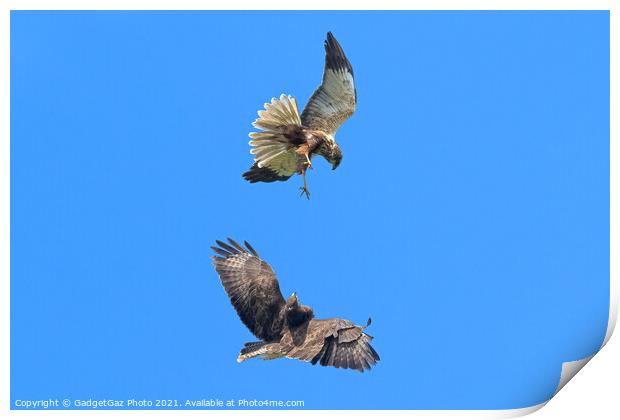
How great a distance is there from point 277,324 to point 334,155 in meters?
0.97

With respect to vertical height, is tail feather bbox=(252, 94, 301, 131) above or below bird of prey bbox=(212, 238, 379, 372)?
above

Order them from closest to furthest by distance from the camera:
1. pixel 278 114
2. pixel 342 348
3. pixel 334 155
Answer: pixel 342 348 < pixel 278 114 < pixel 334 155

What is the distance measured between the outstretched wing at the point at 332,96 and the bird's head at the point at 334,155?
0.08 meters

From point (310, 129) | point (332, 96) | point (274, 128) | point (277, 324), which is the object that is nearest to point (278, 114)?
point (274, 128)

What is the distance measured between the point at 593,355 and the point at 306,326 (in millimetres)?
1551

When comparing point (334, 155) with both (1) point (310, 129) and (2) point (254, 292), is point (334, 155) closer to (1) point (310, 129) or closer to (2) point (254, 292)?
(1) point (310, 129)

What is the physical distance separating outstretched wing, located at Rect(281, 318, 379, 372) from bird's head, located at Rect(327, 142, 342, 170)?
37.3 inches

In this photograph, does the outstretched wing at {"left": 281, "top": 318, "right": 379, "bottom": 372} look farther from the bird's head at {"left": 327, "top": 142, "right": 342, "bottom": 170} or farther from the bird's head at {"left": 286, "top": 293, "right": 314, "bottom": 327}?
the bird's head at {"left": 327, "top": 142, "right": 342, "bottom": 170}

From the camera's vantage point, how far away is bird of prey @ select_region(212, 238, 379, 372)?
15.2ft

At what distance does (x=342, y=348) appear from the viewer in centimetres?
462

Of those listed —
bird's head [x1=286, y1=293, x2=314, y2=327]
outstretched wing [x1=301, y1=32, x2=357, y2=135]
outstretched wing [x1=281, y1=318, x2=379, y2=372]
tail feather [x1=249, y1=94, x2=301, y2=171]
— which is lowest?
outstretched wing [x1=281, y1=318, x2=379, y2=372]

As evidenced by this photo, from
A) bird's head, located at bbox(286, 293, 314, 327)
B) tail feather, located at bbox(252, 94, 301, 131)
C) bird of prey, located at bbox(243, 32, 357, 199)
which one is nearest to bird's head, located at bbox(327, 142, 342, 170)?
bird of prey, located at bbox(243, 32, 357, 199)
